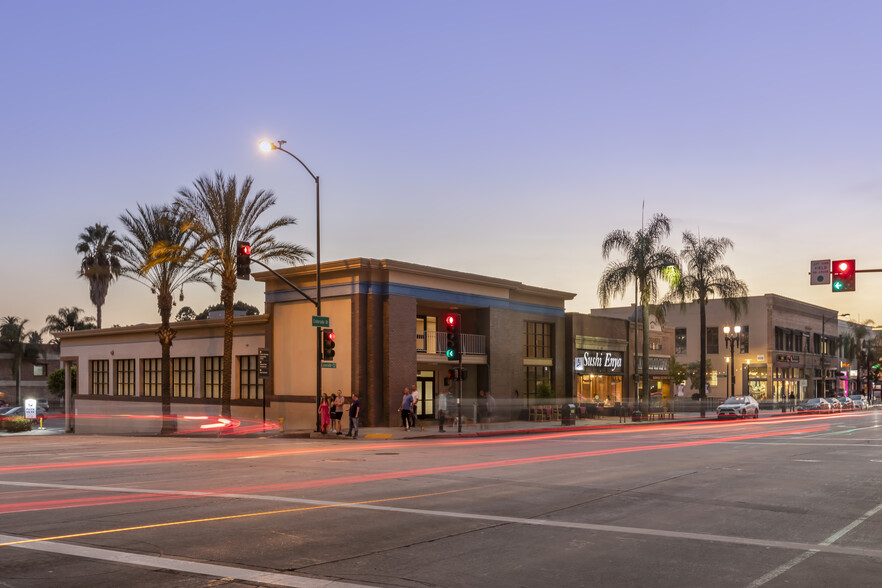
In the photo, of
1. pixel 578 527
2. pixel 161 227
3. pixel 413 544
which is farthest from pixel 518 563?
pixel 161 227

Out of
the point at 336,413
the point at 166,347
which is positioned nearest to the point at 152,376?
the point at 166,347

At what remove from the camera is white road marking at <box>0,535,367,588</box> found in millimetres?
7422

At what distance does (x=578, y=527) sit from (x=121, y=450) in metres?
17.7

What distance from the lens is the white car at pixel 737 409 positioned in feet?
172

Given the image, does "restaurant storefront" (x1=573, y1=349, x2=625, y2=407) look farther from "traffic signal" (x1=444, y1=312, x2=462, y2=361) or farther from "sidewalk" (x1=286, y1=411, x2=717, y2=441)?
"traffic signal" (x1=444, y1=312, x2=462, y2=361)

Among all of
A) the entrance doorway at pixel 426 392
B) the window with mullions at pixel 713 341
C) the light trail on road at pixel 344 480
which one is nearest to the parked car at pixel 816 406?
the window with mullions at pixel 713 341

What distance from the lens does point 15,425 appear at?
41250mm

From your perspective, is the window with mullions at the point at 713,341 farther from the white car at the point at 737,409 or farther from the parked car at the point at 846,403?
the white car at the point at 737,409

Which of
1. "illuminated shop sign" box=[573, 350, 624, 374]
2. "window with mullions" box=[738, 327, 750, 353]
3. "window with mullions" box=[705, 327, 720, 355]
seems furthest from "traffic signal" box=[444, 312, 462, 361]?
"window with mullions" box=[705, 327, 720, 355]

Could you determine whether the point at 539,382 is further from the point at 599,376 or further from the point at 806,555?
the point at 806,555

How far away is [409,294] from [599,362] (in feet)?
60.3

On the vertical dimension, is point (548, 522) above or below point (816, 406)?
above

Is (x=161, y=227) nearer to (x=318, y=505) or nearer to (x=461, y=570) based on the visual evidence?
(x=318, y=505)

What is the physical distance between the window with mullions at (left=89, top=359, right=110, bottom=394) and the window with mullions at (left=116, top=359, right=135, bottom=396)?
1.21 m
